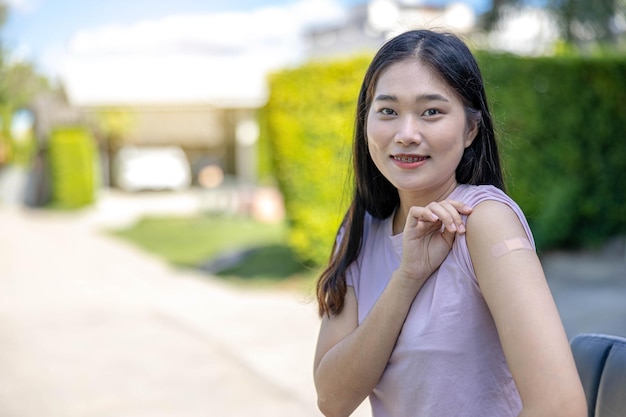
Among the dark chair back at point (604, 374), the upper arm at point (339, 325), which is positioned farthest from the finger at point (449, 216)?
the dark chair back at point (604, 374)

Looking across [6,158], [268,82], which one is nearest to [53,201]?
[6,158]

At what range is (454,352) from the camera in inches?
53.8

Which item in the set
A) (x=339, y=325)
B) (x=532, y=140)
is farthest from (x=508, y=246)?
(x=532, y=140)

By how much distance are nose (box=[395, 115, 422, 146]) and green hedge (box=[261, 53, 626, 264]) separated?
6.50 m

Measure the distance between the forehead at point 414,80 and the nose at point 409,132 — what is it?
51mm

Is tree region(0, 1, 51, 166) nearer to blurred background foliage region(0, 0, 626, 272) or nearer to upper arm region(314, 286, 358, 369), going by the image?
blurred background foliage region(0, 0, 626, 272)

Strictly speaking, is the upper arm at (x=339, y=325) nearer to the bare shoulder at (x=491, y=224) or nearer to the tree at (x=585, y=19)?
the bare shoulder at (x=491, y=224)

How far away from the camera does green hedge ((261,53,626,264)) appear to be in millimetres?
8312

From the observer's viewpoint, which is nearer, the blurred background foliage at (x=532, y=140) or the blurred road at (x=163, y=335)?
the blurred road at (x=163, y=335)

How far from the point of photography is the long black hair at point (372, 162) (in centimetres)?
146

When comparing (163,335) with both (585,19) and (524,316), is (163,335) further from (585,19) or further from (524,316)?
(585,19)

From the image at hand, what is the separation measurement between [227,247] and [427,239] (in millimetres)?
11189

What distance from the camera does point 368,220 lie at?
5.57ft

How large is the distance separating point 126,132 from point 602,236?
18583 millimetres
